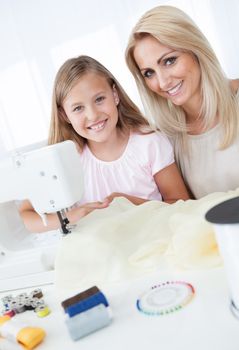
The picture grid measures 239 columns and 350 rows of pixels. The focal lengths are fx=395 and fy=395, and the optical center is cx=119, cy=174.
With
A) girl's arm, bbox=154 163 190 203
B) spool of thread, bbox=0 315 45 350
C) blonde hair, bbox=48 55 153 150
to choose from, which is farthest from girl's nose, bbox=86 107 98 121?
spool of thread, bbox=0 315 45 350

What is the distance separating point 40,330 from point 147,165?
35.7 inches

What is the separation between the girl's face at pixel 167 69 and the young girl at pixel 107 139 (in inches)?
6.3

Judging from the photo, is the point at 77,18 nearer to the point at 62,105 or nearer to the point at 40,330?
the point at 62,105

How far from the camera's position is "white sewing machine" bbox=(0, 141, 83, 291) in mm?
978

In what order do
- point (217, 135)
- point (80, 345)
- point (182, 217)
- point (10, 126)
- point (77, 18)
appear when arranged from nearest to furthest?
point (80, 345) < point (182, 217) < point (217, 135) < point (77, 18) < point (10, 126)

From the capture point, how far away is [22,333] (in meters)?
0.72

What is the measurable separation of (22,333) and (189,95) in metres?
1.03

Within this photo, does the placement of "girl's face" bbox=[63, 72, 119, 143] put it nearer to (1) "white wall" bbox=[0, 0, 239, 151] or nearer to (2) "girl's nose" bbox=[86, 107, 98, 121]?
(2) "girl's nose" bbox=[86, 107, 98, 121]

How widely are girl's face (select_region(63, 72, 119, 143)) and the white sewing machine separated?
42cm

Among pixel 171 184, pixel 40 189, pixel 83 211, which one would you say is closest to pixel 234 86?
pixel 171 184

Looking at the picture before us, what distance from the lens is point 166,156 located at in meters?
1.50

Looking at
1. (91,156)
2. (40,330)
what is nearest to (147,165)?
(91,156)

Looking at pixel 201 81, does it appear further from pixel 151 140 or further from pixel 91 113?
pixel 91 113

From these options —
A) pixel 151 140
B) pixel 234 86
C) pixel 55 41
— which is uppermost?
pixel 55 41
